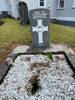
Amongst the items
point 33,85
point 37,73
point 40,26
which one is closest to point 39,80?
point 33,85

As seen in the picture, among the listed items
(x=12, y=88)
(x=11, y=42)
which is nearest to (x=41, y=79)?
(x=12, y=88)

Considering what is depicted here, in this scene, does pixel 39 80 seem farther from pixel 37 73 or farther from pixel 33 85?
pixel 37 73

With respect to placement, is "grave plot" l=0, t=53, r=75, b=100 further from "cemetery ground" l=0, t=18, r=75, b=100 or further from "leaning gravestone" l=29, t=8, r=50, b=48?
"leaning gravestone" l=29, t=8, r=50, b=48

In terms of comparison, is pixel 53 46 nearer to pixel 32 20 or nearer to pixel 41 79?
pixel 32 20

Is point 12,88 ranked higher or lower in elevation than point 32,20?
lower

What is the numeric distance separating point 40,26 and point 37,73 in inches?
89.3

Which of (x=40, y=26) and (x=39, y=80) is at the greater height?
(x=40, y=26)

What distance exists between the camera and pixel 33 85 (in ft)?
13.0

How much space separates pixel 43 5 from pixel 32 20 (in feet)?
26.7

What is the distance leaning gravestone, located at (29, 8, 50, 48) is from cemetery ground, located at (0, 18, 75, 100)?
1.13 feet

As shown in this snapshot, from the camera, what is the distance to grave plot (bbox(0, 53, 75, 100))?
359cm

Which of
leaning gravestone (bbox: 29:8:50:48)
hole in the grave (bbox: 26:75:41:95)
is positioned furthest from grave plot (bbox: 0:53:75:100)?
leaning gravestone (bbox: 29:8:50:48)

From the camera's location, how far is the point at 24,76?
4.43 metres

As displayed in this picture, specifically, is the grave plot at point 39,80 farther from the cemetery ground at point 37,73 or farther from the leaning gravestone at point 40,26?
the leaning gravestone at point 40,26
